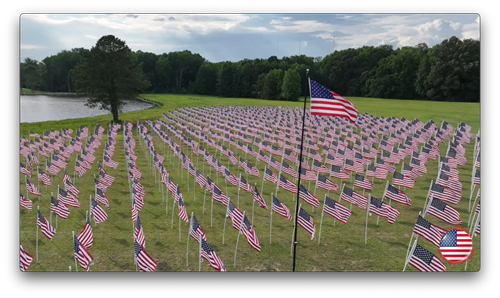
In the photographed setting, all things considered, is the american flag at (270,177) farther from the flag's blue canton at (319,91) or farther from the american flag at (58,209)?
the american flag at (58,209)

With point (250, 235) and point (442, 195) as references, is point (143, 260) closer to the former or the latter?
point (250, 235)

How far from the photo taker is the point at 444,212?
45.6 ft

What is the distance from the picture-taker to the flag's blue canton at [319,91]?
39.6ft

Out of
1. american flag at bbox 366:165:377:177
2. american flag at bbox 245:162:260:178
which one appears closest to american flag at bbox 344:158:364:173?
american flag at bbox 366:165:377:177

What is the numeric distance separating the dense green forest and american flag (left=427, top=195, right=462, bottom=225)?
235ft

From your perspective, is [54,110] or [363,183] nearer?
[363,183]

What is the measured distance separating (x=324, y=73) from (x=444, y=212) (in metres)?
96.4

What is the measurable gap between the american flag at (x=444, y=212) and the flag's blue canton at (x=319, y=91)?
19.7 ft

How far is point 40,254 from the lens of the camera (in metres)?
14.0

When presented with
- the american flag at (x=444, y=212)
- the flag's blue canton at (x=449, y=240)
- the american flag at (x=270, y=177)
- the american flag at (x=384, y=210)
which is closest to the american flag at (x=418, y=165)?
the american flag at (x=384, y=210)

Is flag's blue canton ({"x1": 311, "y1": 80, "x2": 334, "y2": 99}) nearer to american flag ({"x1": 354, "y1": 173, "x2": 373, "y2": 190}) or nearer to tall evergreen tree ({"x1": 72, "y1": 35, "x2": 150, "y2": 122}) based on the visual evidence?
american flag ({"x1": 354, "y1": 173, "x2": 373, "y2": 190})

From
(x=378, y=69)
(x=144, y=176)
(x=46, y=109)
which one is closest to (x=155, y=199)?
(x=144, y=176)

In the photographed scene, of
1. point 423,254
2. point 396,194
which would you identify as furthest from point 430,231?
point 396,194
